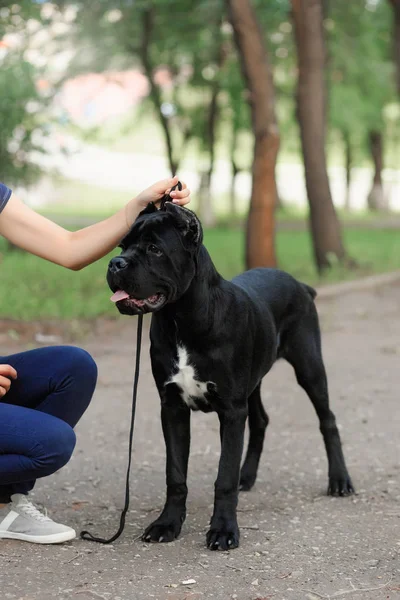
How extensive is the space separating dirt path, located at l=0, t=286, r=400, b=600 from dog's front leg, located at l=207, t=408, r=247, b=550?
0.11 m

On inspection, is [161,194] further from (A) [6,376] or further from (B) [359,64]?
→ (B) [359,64]

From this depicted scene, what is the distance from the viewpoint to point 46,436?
400cm

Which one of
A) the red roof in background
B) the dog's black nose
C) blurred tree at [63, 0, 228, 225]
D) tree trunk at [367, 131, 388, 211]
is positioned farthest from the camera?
tree trunk at [367, 131, 388, 211]

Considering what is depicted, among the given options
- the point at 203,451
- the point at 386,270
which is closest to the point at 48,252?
the point at 203,451

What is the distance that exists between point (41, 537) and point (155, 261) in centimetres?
133

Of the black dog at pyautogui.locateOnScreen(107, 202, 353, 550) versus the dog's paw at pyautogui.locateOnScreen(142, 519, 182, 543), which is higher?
the black dog at pyautogui.locateOnScreen(107, 202, 353, 550)

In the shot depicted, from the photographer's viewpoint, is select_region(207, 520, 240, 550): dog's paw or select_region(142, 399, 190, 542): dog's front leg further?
select_region(142, 399, 190, 542): dog's front leg

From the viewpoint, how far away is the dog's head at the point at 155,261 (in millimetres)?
3688

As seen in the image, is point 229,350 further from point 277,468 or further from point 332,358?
point 332,358

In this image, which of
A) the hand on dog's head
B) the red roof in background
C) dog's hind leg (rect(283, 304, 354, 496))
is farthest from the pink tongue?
the red roof in background

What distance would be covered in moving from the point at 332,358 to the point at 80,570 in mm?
5522

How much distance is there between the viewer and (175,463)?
4281 millimetres

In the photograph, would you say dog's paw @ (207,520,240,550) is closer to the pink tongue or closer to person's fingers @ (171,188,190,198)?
the pink tongue

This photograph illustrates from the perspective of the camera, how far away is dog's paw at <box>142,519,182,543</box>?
4215 millimetres
